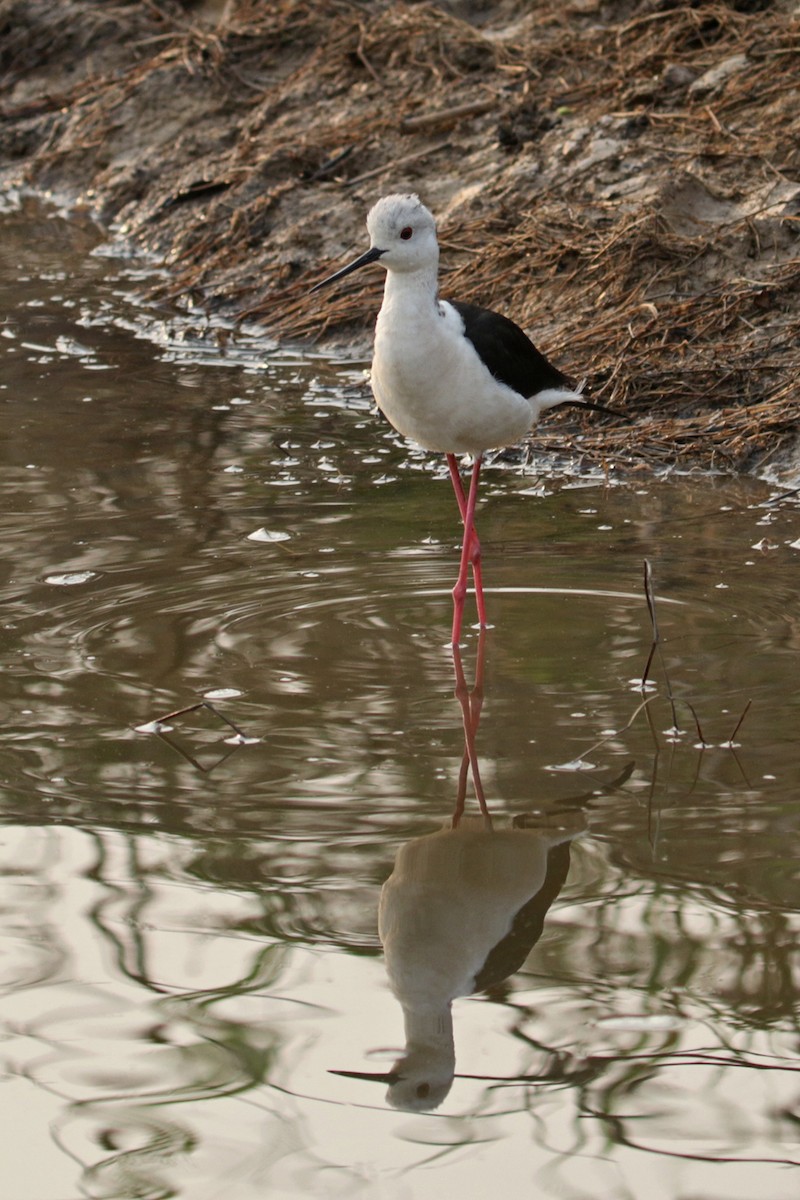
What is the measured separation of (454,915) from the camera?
129 inches

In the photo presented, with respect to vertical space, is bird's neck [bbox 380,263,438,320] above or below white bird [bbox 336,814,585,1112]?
above

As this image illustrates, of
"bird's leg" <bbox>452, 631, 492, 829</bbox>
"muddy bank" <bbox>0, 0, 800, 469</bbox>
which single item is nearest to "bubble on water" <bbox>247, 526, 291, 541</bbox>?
"bird's leg" <bbox>452, 631, 492, 829</bbox>

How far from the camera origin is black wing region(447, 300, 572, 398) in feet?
16.0

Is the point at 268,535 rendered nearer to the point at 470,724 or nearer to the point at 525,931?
the point at 470,724

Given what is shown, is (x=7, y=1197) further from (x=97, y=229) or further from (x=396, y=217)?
(x=97, y=229)

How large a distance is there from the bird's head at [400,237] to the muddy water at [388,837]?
37.2 inches

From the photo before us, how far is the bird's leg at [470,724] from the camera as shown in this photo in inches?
146

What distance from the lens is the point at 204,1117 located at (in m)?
2.65

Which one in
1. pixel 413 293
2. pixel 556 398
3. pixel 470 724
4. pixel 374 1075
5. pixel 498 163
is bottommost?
pixel 374 1075

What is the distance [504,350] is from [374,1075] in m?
2.68

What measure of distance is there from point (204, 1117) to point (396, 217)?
276 centimetres

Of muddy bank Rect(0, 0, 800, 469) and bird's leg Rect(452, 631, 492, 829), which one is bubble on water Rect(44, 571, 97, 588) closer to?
bird's leg Rect(452, 631, 492, 829)

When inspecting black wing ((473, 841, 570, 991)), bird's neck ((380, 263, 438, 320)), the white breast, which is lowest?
black wing ((473, 841, 570, 991))

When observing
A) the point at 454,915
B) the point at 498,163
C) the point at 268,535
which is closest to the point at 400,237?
the point at 268,535
